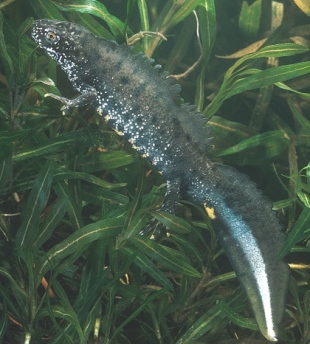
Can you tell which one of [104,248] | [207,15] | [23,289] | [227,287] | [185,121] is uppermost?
[207,15]

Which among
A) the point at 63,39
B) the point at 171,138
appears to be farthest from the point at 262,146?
the point at 63,39

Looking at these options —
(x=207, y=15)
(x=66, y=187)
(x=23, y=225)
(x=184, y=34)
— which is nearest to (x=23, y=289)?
(x=23, y=225)

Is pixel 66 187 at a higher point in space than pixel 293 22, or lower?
lower

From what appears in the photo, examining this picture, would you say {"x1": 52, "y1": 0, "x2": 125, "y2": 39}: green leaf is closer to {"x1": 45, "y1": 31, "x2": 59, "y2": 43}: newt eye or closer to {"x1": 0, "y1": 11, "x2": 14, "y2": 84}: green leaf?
{"x1": 45, "y1": 31, "x2": 59, "y2": 43}: newt eye

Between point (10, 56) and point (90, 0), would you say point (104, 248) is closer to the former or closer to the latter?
point (10, 56)

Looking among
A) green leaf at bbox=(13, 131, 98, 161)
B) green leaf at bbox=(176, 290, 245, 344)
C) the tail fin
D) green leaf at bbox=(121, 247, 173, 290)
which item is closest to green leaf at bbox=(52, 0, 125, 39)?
green leaf at bbox=(13, 131, 98, 161)

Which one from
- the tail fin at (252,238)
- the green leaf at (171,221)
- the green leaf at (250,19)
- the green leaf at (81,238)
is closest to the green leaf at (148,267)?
the green leaf at (81,238)
